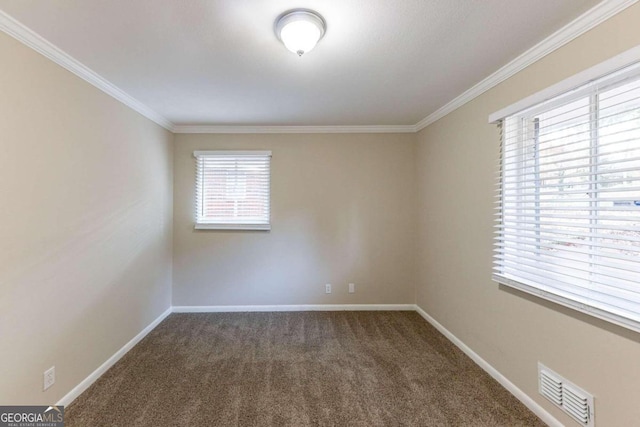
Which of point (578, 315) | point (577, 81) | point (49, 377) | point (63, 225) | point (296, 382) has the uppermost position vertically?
point (577, 81)

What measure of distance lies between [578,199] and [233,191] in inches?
134

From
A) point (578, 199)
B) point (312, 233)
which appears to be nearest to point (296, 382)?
point (312, 233)

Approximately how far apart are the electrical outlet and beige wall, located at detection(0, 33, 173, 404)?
0.11 feet

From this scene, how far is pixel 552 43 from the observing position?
177 centimetres

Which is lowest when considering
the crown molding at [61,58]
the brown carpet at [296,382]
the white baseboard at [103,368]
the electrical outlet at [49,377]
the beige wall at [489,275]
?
the brown carpet at [296,382]

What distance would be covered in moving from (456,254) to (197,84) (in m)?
2.91

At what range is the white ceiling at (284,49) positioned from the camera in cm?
152

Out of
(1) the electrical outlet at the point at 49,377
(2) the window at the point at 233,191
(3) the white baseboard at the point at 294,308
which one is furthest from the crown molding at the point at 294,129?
(1) the electrical outlet at the point at 49,377

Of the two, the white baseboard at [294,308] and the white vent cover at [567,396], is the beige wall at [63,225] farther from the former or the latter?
the white vent cover at [567,396]

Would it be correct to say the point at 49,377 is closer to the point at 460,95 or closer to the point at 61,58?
the point at 61,58

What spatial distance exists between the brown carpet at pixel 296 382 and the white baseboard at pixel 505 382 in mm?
45

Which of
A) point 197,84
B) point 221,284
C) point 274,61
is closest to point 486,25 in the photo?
point 274,61

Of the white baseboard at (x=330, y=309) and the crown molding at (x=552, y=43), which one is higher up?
the crown molding at (x=552, y=43)

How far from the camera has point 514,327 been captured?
2121 mm
